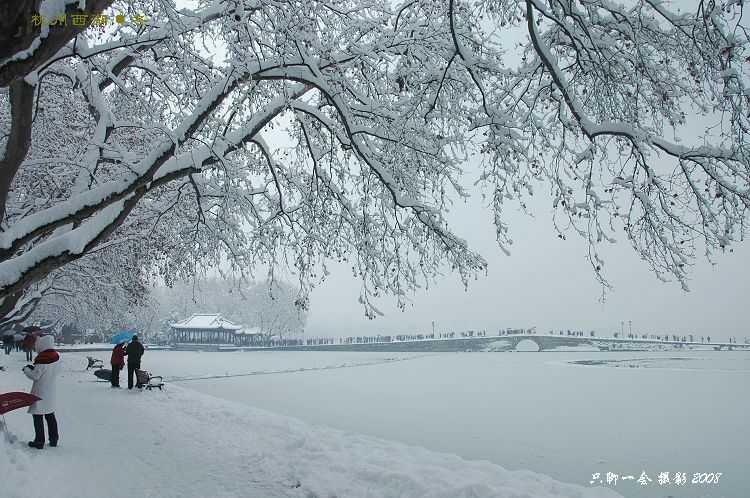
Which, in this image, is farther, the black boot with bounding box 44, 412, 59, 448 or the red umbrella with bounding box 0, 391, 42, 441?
the black boot with bounding box 44, 412, 59, 448

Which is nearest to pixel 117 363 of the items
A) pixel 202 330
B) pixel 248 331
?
pixel 202 330

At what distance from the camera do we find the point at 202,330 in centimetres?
7538

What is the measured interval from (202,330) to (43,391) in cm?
7197

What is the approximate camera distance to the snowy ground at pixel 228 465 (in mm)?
6090

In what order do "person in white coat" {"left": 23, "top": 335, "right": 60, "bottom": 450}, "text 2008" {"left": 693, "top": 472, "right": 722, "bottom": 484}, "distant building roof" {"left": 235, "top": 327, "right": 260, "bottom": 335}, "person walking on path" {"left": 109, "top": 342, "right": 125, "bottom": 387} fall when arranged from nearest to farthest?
1. "person in white coat" {"left": 23, "top": 335, "right": 60, "bottom": 450}
2. "text 2008" {"left": 693, "top": 472, "right": 722, "bottom": 484}
3. "person walking on path" {"left": 109, "top": 342, "right": 125, "bottom": 387}
4. "distant building roof" {"left": 235, "top": 327, "right": 260, "bottom": 335}

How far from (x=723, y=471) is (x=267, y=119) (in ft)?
32.9

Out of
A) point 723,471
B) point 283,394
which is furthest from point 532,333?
point 723,471

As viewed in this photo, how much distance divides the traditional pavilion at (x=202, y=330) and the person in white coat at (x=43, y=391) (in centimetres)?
7060

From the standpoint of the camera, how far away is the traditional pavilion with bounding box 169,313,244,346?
74.9 m

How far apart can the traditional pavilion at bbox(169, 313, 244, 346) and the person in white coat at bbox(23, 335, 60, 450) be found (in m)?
70.6

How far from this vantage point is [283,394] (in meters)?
19.6

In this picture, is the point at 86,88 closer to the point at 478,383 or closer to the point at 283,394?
the point at 283,394

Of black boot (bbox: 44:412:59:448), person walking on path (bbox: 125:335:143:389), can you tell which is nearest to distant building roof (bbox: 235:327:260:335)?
person walking on path (bbox: 125:335:143:389)

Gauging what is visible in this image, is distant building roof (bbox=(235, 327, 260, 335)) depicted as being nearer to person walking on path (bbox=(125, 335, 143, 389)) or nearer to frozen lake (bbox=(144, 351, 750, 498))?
frozen lake (bbox=(144, 351, 750, 498))
